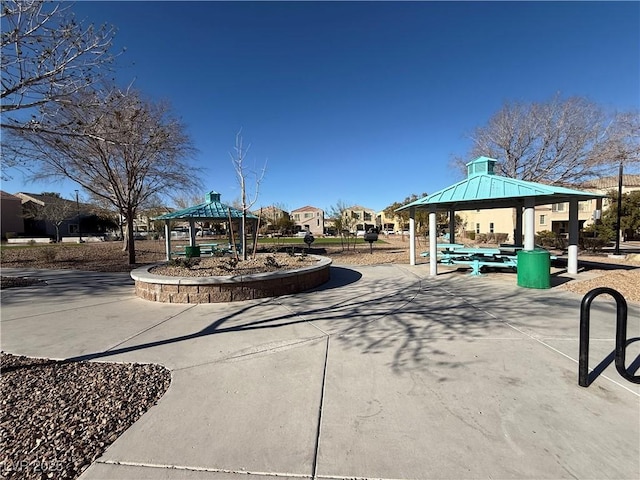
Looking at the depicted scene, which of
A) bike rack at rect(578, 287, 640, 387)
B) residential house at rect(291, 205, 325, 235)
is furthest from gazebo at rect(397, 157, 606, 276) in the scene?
residential house at rect(291, 205, 325, 235)

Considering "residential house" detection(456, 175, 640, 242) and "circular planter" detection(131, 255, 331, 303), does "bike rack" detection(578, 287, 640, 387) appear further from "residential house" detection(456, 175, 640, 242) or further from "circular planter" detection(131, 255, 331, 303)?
"residential house" detection(456, 175, 640, 242)

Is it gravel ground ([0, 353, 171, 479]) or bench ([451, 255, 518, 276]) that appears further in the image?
bench ([451, 255, 518, 276])

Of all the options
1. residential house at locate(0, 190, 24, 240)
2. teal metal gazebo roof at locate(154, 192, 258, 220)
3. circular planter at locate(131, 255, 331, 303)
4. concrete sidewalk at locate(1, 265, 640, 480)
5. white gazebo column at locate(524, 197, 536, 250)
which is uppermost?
residential house at locate(0, 190, 24, 240)

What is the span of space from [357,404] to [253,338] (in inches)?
88.4

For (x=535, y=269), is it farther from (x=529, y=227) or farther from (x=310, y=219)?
(x=310, y=219)

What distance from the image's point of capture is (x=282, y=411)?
9.27ft

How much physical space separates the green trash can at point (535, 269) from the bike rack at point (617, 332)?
5.36 metres

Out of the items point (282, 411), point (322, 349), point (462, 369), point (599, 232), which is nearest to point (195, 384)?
point (282, 411)

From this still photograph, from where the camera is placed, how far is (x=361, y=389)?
3184 millimetres

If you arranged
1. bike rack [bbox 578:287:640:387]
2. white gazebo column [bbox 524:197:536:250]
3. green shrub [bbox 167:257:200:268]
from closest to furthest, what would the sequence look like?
bike rack [bbox 578:287:640:387], green shrub [bbox 167:257:200:268], white gazebo column [bbox 524:197:536:250]

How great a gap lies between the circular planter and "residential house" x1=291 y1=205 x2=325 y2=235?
68.4m

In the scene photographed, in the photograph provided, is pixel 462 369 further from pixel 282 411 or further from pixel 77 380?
pixel 77 380

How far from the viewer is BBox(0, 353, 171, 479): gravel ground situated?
2232 millimetres

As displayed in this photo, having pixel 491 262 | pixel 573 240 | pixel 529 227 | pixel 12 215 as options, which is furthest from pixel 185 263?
pixel 12 215
